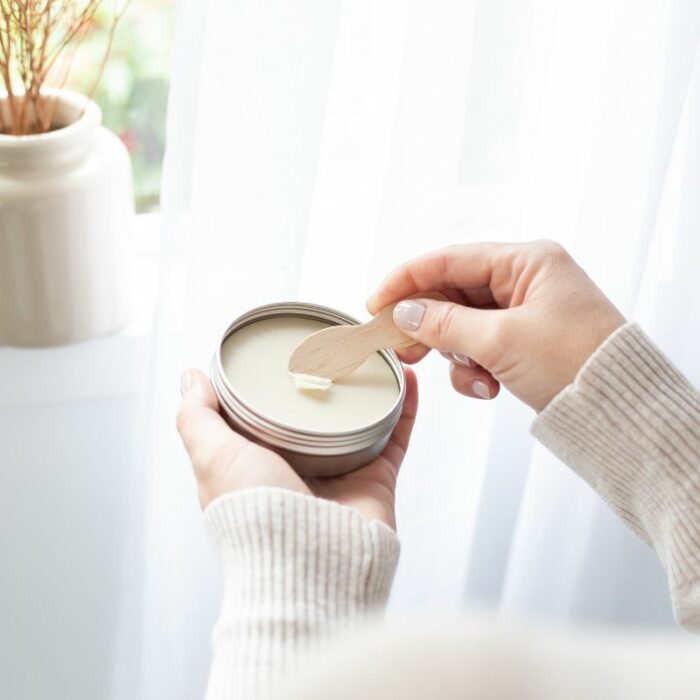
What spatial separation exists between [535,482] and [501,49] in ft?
1.54

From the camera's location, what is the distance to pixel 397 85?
83cm

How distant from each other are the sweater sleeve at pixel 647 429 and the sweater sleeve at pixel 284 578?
0.19 metres

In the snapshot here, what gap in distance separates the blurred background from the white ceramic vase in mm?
48

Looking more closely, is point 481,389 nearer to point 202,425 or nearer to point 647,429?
point 647,429

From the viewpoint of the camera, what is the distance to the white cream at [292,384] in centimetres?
73

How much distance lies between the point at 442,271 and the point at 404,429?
0.14 m

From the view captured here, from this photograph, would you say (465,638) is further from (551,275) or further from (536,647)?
(551,275)

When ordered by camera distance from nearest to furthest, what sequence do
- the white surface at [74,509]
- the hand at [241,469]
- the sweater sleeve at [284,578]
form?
the sweater sleeve at [284,578]
the hand at [241,469]
the white surface at [74,509]

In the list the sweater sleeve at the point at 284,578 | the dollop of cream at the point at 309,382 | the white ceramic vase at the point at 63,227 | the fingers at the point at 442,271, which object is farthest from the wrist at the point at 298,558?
the white ceramic vase at the point at 63,227

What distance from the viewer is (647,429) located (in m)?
0.75

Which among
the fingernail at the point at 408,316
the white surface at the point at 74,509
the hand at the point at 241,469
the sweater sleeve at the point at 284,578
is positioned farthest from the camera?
the white surface at the point at 74,509

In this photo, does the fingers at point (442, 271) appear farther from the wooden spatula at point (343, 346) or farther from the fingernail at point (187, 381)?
the fingernail at point (187, 381)

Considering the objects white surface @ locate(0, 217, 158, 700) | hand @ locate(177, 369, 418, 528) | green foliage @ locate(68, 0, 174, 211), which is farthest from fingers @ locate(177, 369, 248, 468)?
green foliage @ locate(68, 0, 174, 211)

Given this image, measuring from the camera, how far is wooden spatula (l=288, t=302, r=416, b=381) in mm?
758
